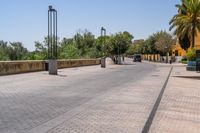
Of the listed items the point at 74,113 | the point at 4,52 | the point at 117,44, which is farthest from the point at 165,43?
the point at 74,113

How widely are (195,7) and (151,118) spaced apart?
52.5 m

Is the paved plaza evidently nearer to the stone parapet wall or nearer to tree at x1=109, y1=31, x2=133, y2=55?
the stone parapet wall

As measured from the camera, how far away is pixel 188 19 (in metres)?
62.2

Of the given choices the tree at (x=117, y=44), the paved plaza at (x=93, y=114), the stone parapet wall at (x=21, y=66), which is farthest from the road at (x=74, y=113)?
the tree at (x=117, y=44)

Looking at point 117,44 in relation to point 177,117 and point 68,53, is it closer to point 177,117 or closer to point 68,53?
point 68,53

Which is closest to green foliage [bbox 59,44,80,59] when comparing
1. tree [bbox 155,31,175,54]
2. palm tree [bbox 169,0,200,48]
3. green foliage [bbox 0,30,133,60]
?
green foliage [bbox 0,30,133,60]

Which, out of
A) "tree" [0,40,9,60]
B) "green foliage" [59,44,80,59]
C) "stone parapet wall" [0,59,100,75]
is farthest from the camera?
"green foliage" [59,44,80,59]

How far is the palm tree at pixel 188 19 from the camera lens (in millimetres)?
60781

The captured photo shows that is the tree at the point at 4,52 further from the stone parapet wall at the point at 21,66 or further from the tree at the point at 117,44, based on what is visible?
the tree at the point at 117,44

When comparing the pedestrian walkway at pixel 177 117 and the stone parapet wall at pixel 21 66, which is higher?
the stone parapet wall at pixel 21 66

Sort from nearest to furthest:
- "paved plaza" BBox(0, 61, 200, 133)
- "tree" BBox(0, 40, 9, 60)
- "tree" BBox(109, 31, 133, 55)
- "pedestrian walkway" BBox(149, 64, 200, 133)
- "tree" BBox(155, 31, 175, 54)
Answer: "paved plaza" BBox(0, 61, 200, 133)
"pedestrian walkway" BBox(149, 64, 200, 133)
"tree" BBox(0, 40, 9, 60)
"tree" BBox(109, 31, 133, 55)
"tree" BBox(155, 31, 175, 54)

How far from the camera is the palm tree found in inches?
2393

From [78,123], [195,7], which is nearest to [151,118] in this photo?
[78,123]

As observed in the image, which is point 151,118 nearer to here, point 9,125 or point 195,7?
point 9,125
